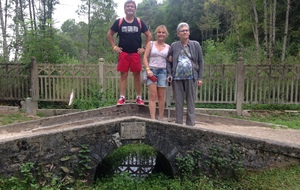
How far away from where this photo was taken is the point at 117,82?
9.34 meters

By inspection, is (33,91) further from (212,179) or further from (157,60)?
(212,179)

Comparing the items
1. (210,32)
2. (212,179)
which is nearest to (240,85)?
(212,179)

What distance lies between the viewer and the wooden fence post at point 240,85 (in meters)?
9.07

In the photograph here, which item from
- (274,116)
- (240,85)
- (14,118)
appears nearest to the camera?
(14,118)

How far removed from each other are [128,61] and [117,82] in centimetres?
403

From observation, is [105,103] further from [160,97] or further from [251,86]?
[251,86]

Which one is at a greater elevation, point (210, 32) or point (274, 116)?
point (210, 32)

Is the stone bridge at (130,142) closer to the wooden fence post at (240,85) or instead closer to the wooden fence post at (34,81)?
the wooden fence post at (240,85)

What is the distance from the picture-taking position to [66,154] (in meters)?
3.87

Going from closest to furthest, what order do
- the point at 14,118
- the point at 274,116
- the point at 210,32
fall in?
the point at 14,118, the point at 274,116, the point at 210,32

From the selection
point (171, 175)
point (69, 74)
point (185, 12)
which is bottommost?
point (171, 175)

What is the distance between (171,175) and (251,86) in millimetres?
5637

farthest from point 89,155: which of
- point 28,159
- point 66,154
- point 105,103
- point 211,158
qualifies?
point 105,103

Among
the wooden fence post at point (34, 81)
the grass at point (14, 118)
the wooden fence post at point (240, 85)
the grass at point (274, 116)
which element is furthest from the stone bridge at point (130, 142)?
the wooden fence post at point (34, 81)
